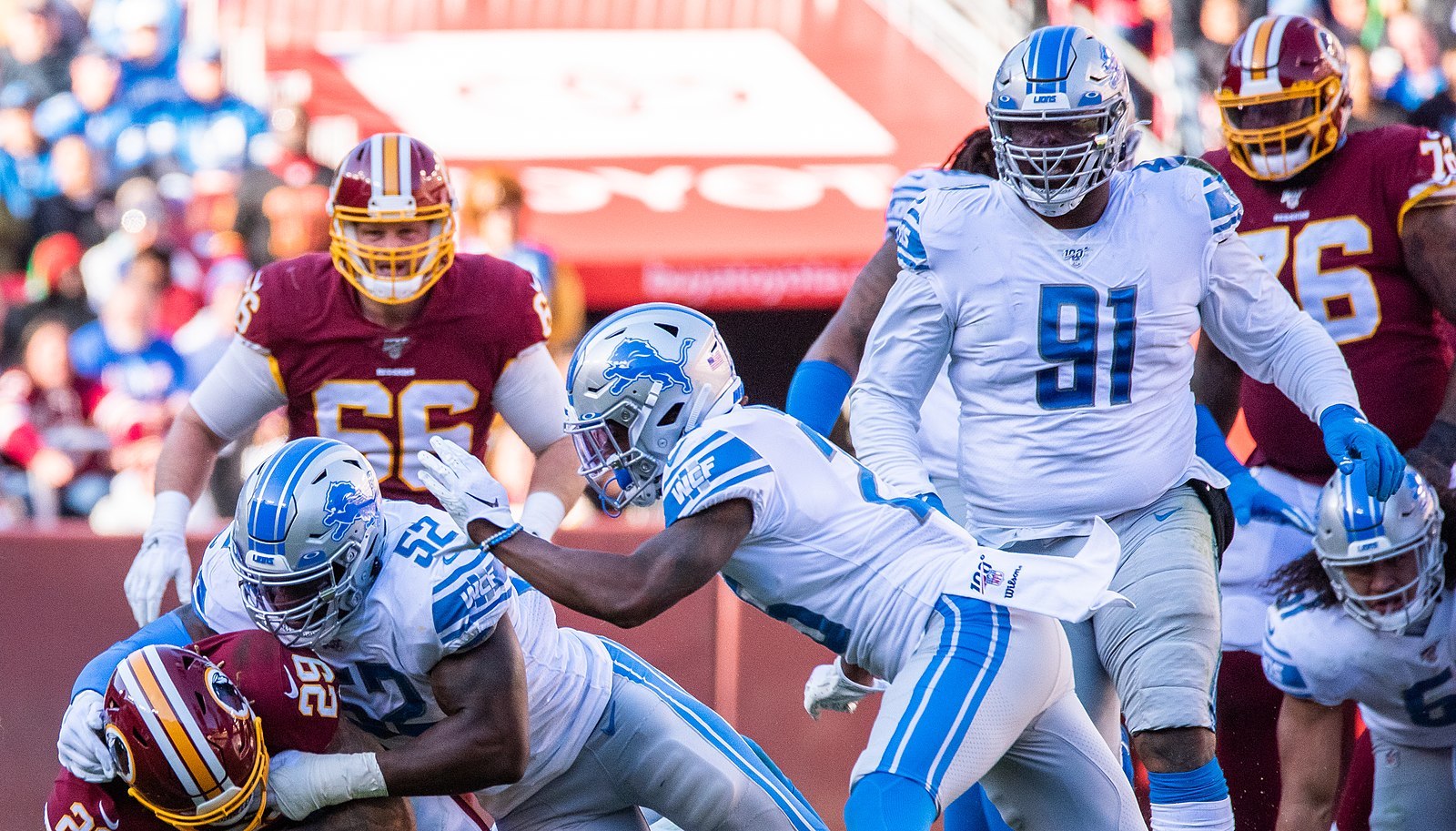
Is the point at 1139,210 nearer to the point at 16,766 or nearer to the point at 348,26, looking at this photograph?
the point at 16,766

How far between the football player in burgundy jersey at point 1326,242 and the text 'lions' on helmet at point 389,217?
6.25ft

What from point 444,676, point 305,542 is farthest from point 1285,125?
point 305,542

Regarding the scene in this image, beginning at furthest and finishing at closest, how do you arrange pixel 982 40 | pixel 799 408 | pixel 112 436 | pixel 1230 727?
pixel 982 40 < pixel 112 436 < pixel 1230 727 < pixel 799 408

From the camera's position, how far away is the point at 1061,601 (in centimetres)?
321

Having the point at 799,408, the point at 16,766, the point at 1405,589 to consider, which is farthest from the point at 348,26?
the point at 1405,589

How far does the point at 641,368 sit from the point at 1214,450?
5.36 feet

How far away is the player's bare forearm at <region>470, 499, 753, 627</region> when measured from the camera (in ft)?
10.1

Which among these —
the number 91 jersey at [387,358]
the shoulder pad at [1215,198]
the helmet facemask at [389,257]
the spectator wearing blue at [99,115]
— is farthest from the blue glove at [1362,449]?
the spectator wearing blue at [99,115]

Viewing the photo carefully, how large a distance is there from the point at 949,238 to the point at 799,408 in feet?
1.78

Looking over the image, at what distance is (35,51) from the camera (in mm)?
10047

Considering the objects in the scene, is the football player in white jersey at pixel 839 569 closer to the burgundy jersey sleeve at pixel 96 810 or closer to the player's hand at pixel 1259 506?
the burgundy jersey sleeve at pixel 96 810

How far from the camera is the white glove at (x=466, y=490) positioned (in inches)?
124

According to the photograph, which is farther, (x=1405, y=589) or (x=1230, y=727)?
(x=1230, y=727)

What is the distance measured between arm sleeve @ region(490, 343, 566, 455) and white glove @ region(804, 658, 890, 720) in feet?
3.27
